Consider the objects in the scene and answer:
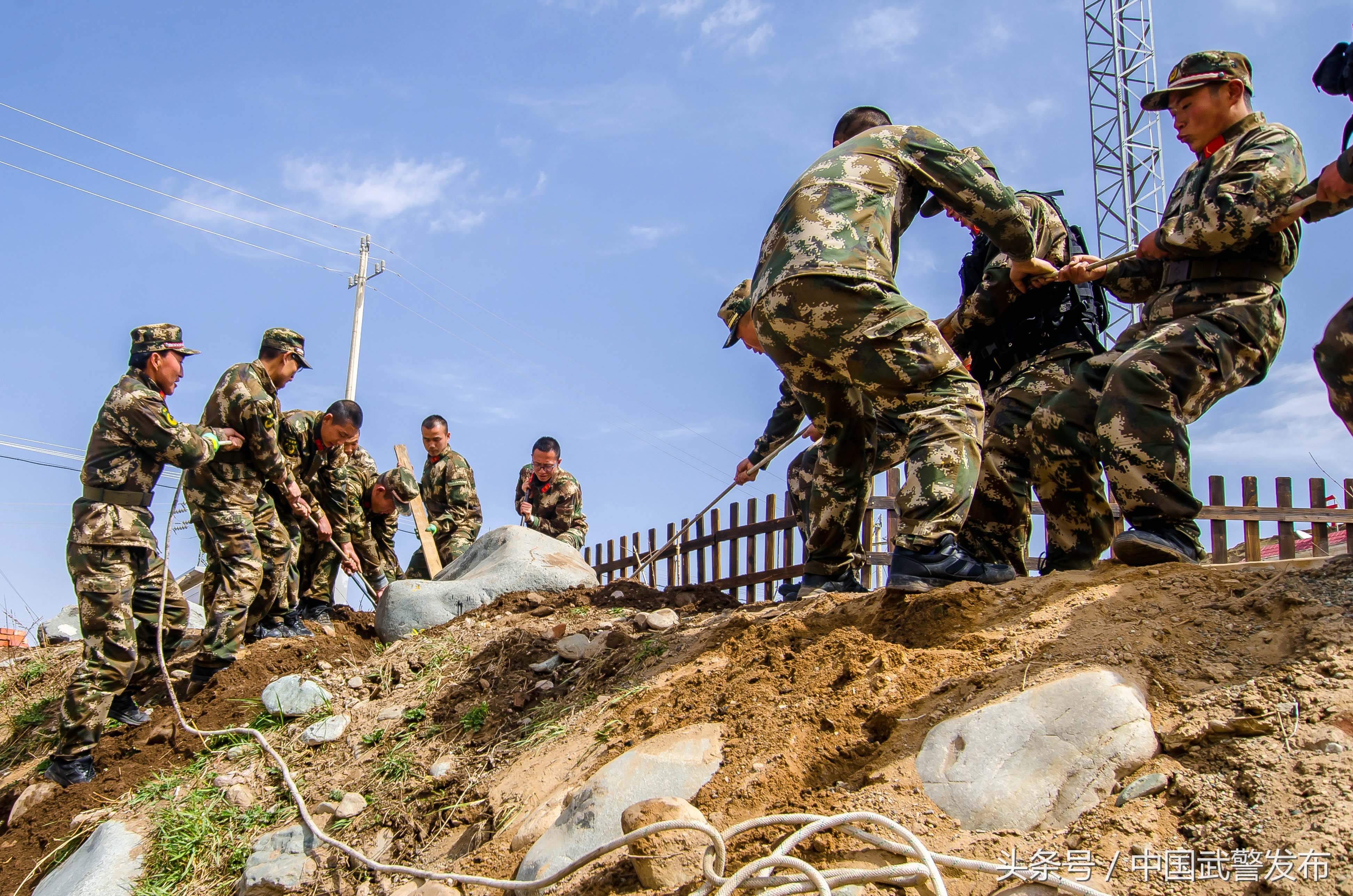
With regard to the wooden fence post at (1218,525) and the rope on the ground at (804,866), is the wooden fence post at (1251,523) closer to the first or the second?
the wooden fence post at (1218,525)

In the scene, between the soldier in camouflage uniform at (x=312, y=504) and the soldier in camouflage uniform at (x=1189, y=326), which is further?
the soldier in camouflage uniform at (x=312, y=504)

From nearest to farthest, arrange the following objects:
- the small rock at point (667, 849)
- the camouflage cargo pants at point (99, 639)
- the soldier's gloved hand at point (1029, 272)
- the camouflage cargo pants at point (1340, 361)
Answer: the small rock at point (667, 849)
the camouflage cargo pants at point (1340, 361)
the soldier's gloved hand at point (1029, 272)
the camouflage cargo pants at point (99, 639)

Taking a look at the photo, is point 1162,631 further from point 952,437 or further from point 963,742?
point 952,437

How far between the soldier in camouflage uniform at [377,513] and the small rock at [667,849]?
625 centimetres

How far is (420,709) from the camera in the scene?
14.2ft

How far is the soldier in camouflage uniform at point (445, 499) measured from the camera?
9375 millimetres

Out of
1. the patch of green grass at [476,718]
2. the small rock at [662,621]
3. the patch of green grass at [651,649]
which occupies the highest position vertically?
the small rock at [662,621]

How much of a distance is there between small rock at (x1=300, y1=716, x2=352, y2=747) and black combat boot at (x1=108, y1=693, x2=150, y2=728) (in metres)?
1.66

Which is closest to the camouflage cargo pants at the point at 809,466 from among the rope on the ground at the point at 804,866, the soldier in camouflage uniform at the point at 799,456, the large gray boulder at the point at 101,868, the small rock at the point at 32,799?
the soldier in camouflage uniform at the point at 799,456

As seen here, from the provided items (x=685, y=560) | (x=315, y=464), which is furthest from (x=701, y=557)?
(x=315, y=464)

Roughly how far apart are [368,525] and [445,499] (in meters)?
1.12

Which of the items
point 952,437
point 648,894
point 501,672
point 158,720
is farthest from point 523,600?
point 648,894

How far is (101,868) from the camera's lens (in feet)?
13.2

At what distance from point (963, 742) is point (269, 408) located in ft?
17.6
